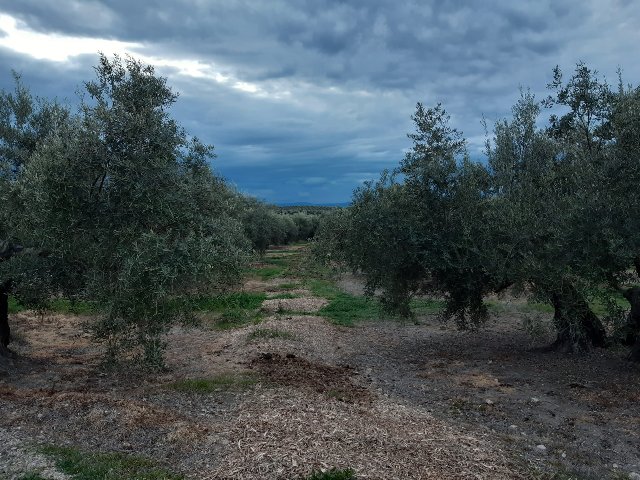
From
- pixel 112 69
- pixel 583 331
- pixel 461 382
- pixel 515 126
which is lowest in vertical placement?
pixel 461 382

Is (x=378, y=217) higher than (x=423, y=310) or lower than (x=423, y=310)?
higher

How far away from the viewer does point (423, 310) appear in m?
30.8

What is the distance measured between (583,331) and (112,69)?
17409mm

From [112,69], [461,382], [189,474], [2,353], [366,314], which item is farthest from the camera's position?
[366,314]

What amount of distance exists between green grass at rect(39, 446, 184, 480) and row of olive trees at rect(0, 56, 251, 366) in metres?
3.67

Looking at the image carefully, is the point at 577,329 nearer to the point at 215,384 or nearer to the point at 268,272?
the point at 215,384

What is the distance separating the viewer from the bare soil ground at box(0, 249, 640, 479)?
31.8 ft

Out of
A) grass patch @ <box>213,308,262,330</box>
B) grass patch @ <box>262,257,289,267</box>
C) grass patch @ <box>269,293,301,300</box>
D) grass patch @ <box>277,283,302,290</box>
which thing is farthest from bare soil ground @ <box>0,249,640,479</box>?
grass patch @ <box>262,257,289,267</box>

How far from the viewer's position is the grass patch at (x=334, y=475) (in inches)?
335

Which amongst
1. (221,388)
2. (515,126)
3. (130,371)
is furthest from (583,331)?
(130,371)

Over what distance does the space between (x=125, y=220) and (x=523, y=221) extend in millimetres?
11659

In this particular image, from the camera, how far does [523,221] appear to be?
15.9m

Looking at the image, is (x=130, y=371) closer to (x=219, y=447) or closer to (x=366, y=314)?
(x=219, y=447)

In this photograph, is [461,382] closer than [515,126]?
Yes
